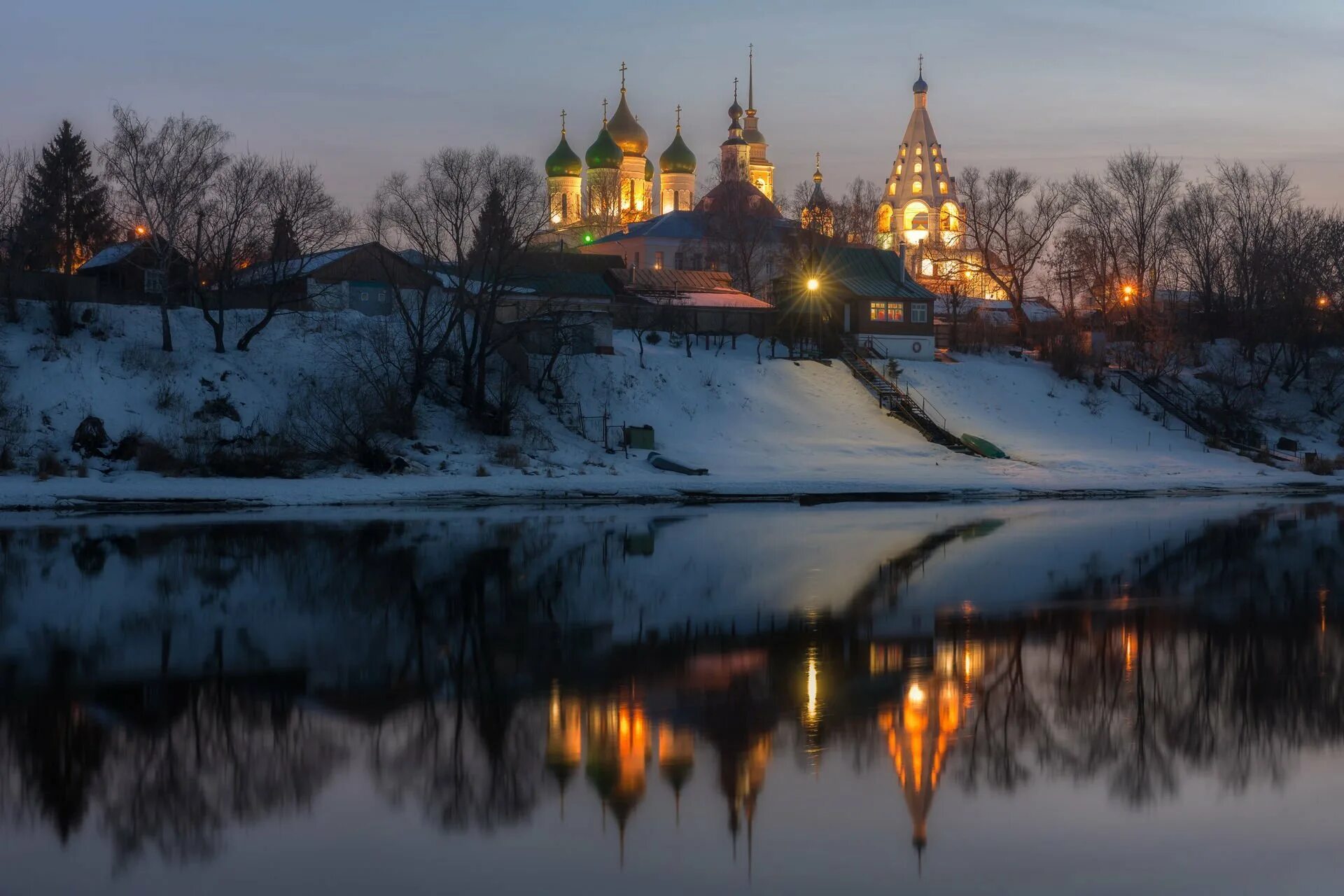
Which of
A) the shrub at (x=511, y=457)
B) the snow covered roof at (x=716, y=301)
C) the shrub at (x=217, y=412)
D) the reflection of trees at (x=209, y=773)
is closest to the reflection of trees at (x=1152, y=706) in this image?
the reflection of trees at (x=209, y=773)

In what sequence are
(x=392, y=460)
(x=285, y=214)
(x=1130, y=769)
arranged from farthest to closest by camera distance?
(x=285, y=214) < (x=392, y=460) < (x=1130, y=769)

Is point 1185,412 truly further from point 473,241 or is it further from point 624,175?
point 624,175

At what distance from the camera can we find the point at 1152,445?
48500 millimetres

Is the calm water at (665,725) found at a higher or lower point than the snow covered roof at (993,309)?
lower

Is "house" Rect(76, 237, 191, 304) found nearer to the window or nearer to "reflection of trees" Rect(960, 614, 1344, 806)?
the window

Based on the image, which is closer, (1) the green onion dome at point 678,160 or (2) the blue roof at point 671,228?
(2) the blue roof at point 671,228

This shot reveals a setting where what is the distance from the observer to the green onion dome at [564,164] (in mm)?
101000

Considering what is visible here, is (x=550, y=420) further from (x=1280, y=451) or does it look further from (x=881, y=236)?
A: (x=881, y=236)

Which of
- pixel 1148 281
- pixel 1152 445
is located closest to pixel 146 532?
pixel 1152 445

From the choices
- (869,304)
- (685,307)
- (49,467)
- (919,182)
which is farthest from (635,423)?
(919,182)

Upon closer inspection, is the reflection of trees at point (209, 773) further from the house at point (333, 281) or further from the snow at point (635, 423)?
the house at point (333, 281)

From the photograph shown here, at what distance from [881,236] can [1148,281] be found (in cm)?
5259

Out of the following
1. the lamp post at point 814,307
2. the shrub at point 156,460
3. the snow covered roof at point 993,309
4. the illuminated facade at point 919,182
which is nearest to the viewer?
the shrub at point 156,460

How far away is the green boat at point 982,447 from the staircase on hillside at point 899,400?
0.49 feet
